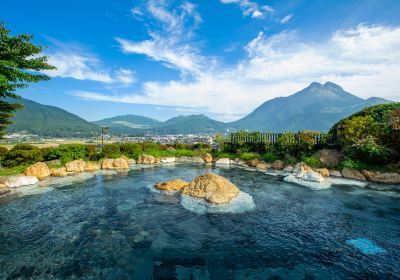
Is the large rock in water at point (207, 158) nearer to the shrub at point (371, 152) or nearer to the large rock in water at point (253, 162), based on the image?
the large rock in water at point (253, 162)

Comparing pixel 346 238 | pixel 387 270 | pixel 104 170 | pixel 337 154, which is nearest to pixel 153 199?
pixel 346 238

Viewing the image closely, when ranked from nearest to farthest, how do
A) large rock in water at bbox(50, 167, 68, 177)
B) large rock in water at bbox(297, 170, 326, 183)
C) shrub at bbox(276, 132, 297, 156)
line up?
large rock in water at bbox(297, 170, 326, 183) < large rock in water at bbox(50, 167, 68, 177) < shrub at bbox(276, 132, 297, 156)

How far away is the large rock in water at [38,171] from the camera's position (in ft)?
63.2

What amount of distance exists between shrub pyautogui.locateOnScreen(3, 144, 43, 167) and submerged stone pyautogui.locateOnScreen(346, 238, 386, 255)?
2508 cm

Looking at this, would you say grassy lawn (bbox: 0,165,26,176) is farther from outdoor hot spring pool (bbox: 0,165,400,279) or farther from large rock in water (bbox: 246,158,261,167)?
Answer: large rock in water (bbox: 246,158,261,167)

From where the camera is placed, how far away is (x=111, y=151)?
30.8 meters

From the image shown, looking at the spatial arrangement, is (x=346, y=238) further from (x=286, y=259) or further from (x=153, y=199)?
(x=153, y=199)

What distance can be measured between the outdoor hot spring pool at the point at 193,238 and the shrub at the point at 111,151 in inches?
590

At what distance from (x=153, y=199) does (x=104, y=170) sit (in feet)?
42.5

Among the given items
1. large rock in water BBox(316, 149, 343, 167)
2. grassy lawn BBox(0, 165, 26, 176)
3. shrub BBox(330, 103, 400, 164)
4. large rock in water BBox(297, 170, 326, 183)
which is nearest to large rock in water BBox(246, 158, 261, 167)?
large rock in water BBox(316, 149, 343, 167)

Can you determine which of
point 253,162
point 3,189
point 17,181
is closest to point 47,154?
point 17,181

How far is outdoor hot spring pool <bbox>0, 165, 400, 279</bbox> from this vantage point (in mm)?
7008

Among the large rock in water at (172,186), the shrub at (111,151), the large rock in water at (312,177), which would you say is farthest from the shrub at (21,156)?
the large rock in water at (312,177)

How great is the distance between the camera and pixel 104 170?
25.2 m
